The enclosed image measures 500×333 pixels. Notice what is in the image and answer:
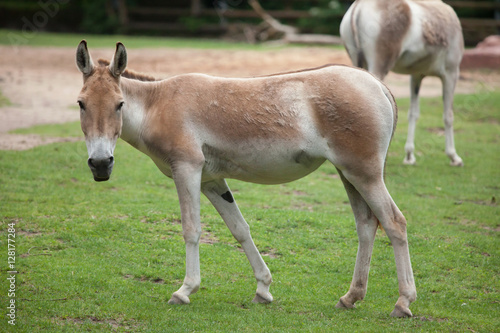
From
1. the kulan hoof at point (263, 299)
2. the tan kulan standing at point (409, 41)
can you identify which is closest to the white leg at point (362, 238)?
the kulan hoof at point (263, 299)

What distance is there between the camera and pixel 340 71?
15.3ft

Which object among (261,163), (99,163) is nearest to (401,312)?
(261,163)

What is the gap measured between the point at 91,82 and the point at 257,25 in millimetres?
24525

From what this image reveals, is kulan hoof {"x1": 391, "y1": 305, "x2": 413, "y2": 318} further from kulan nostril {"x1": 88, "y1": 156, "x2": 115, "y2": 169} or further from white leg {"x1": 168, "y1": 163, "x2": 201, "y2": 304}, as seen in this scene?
kulan nostril {"x1": 88, "y1": 156, "x2": 115, "y2": 169}

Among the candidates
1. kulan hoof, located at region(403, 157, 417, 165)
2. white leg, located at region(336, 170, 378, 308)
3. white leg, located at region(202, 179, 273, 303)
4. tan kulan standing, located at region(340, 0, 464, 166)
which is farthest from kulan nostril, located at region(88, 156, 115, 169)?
kulan hoof, located at region(403, 157, 417, 165)

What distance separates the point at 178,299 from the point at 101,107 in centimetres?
162

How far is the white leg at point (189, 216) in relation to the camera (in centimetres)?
453

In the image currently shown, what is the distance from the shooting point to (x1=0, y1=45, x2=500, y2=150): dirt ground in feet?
39.3

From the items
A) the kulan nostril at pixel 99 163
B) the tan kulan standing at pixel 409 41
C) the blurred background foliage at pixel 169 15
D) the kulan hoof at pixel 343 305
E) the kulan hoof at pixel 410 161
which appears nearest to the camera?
the kulan nostril at pixel 99 163

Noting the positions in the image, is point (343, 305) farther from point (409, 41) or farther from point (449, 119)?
point (449, 119)

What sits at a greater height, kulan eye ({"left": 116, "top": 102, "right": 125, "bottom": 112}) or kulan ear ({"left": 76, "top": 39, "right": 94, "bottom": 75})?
kulan ear ({"left": 76, "top": 39, "right": 94, "bottom": 75})

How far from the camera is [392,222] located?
4.51m

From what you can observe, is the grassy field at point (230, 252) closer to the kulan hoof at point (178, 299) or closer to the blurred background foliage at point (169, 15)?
the kulan hoof at point (178, 299)

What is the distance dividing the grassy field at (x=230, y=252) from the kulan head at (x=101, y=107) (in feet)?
4.05
